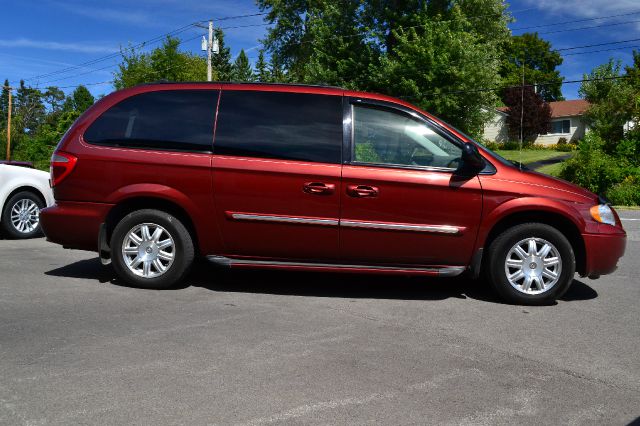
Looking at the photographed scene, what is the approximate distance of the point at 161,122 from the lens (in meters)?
5.74

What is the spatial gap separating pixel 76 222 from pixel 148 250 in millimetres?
744

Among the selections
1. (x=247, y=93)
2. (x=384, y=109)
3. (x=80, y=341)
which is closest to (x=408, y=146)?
(x=384, y=109)

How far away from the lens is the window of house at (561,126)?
62.0 metres

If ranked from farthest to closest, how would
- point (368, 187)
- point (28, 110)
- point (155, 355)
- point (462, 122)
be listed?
point (28, 110), point (462, 122), point (368, 187), point (155, 355)

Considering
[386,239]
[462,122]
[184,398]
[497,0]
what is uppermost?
[497,0]

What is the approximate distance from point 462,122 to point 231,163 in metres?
28.7

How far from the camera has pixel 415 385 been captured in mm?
3420

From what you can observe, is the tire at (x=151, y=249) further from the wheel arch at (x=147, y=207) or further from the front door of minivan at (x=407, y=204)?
the front door of minivan at (x=407, y=204)

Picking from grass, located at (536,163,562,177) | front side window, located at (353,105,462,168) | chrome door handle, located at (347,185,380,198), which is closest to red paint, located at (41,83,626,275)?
chrome door handle, located at (347,185,380,198)

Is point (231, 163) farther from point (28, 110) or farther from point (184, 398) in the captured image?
point (28, 110)

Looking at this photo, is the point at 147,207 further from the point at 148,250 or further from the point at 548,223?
the point at 548,223

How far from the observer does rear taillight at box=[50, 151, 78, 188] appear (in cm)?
573

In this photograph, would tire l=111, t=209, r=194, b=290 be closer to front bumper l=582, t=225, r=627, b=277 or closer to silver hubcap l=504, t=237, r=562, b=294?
silver hubcap l=504, t=237, r=562, b=294

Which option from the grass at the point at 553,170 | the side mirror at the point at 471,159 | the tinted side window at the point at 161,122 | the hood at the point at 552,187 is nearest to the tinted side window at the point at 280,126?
the tinted side window at the point at 161,122
